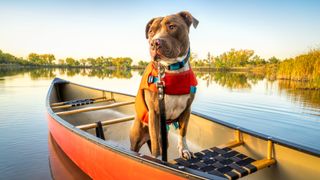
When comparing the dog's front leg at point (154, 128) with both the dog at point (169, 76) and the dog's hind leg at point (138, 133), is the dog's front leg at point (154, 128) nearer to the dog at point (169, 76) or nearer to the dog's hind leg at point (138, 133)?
the dog at point (169, 76)

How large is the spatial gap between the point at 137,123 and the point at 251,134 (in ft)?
5.79

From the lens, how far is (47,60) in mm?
148375

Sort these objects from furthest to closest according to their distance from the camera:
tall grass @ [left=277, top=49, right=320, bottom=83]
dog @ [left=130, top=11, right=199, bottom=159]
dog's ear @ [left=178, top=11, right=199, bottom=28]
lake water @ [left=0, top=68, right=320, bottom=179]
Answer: tall grass @ [left=277, top=49, right=320, bottom=83] → lake water @ [left=0, top=68, right=320, bottom=179] → dog's ear @ [left=178, top=11, right=199, bottom=28] → dog @ [left=130, top=11, right=199, bottom=159]

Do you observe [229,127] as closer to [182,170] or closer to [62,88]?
[182,170]

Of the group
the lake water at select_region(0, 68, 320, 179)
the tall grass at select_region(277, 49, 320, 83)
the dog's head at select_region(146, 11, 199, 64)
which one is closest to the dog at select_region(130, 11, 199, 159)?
the dog's head at select_region(146, 11, 199, 64)

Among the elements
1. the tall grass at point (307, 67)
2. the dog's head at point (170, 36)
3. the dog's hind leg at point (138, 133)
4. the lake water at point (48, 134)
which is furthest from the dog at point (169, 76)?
the tall grass at point (307, 67)

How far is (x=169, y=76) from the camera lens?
2.69 meters

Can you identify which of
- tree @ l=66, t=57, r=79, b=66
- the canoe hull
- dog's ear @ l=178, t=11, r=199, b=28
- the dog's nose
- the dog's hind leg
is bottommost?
the canoe hull

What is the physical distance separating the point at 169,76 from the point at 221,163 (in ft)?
4.41

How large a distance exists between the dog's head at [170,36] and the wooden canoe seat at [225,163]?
4.30 feet

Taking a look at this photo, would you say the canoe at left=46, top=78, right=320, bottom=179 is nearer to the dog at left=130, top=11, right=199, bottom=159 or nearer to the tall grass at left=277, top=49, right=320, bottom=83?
the dog at left=130, top=11, right=199, bottom=159

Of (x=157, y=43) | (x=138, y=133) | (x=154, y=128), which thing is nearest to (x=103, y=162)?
(x=138, y=133)

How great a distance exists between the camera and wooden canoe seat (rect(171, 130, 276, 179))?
259 cm

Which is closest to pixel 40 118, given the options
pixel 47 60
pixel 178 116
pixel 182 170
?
pixel 178 116
